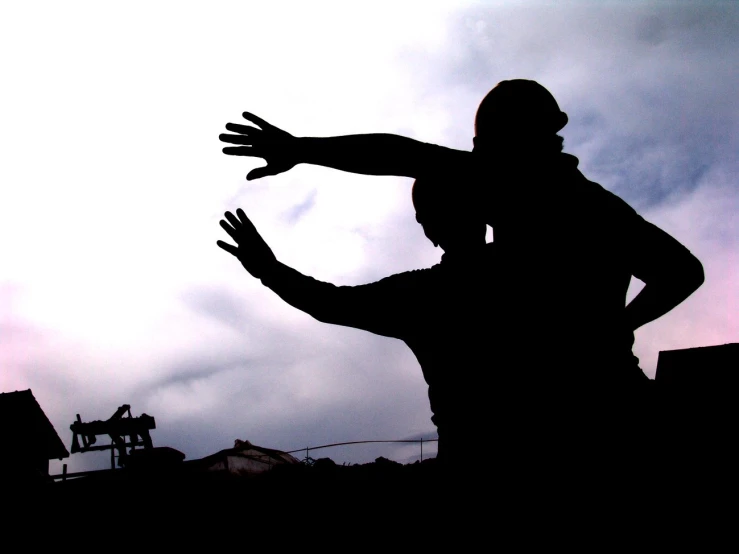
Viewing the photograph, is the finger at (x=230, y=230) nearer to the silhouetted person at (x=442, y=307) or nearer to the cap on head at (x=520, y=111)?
the silhouetted person at (x=442, y=307)

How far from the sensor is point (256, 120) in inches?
55.1

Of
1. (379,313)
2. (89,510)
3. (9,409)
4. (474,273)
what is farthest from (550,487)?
(9,409)

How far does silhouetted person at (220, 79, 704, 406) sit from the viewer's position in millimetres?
1110

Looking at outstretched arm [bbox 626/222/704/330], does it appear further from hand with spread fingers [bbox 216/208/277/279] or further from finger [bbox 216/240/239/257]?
finger [bbox 216/240/239/257]

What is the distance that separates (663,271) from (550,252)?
0.27m

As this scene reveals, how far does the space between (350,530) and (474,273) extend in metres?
7.33

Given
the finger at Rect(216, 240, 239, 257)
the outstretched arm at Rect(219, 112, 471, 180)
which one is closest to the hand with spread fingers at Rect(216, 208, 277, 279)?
the finger at Rect(216, 240, 239, 257)

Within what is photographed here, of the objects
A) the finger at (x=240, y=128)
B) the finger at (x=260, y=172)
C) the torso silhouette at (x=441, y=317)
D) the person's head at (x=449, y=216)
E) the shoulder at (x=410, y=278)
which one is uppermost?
the finger at (x=240, y=128)

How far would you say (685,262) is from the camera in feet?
3.70

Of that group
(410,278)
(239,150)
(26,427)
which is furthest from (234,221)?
(26,427)

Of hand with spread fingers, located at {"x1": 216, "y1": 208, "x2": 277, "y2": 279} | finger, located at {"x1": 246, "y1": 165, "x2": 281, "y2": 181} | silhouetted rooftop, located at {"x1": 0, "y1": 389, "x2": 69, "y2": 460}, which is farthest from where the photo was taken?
silhouetted rooftop, located at {"x1": 0, "y1": 389, "x2": 69, "y2": 460}

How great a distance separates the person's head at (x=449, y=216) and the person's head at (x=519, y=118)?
0.52ft

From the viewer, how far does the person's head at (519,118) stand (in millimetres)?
1232

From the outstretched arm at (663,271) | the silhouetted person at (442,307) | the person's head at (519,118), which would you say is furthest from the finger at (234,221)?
the outstretched arm at (663,271)
